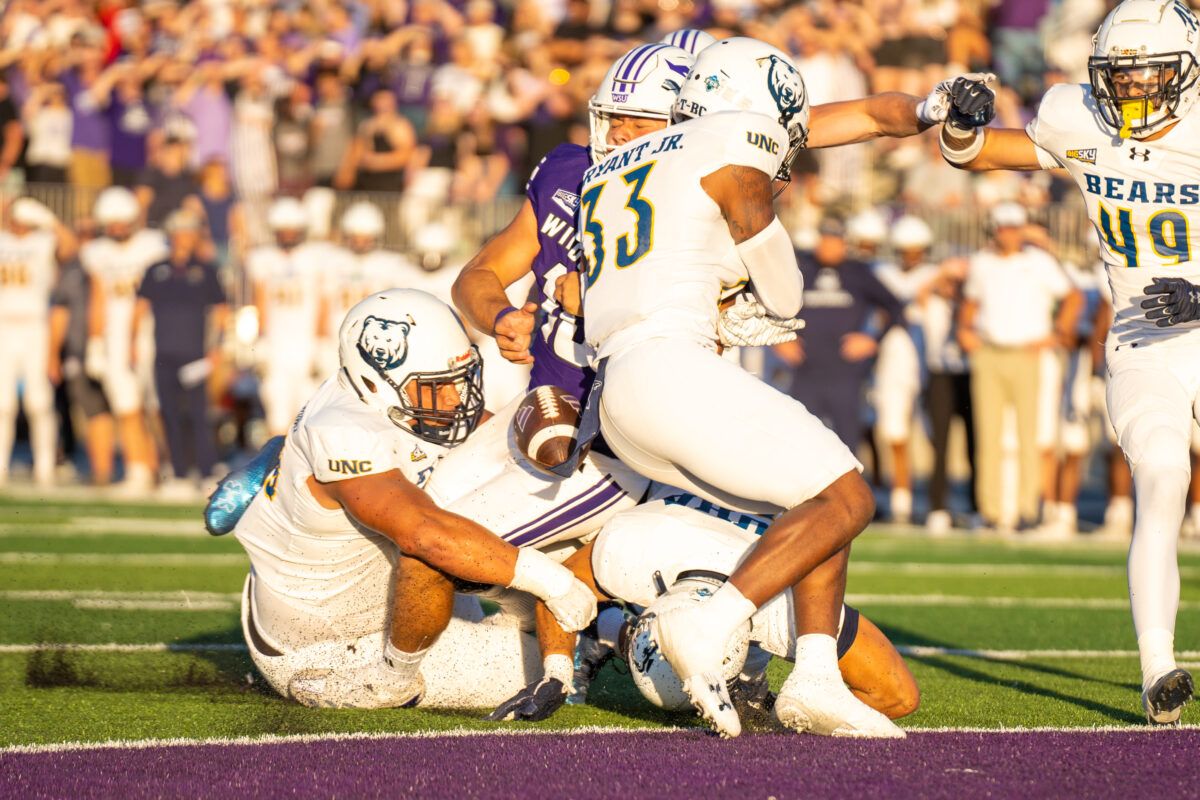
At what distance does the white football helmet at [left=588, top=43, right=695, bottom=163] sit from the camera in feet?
17.7

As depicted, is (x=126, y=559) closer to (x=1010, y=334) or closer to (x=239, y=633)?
(x=239, y=633)

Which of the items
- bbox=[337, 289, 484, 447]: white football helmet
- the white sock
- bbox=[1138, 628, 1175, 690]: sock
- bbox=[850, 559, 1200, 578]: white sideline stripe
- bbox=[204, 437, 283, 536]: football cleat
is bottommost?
bbox=[850, 559, 1200, 578]: white sideline stripe

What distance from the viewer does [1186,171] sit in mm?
5199

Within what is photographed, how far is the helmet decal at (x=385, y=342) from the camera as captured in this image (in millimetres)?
5004

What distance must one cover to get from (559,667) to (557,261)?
4.77ft

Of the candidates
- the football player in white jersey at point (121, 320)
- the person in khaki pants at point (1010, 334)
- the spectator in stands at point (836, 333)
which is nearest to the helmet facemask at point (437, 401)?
the spectator in stands at point (836, 333)

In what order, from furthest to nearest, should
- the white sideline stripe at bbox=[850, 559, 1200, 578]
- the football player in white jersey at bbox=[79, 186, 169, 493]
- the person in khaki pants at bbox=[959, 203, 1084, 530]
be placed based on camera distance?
the football player in white jersey at bbox=[79, 186, 169, 493] → the person in khaki pants at bbox=[959, 203, 1084, 530] → the white sideline stripe at bbox=[850, 559, 1200, 578]

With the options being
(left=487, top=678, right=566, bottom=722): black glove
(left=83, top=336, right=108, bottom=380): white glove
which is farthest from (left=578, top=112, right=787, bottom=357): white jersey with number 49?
(left=83, top=336, right=108, bottom=380): white glove

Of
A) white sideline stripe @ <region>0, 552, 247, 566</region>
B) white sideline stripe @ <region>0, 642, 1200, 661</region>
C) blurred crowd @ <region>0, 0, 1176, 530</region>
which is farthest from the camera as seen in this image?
blurred crowd @ <region>0, 0, 1176, 530</region>

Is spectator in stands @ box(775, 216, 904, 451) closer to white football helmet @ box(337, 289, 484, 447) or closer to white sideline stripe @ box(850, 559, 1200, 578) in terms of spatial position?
white sideline stripe @ box(850, 559, 1200, 578)

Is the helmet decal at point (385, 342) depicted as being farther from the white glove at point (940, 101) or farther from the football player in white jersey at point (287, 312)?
the football player in white jersey at point (287, 312)

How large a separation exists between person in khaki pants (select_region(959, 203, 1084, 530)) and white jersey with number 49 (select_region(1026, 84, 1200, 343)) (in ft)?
20.5

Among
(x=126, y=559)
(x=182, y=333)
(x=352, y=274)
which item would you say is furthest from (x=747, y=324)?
(x=352, y=274)

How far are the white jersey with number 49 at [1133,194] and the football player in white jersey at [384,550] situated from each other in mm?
1902
